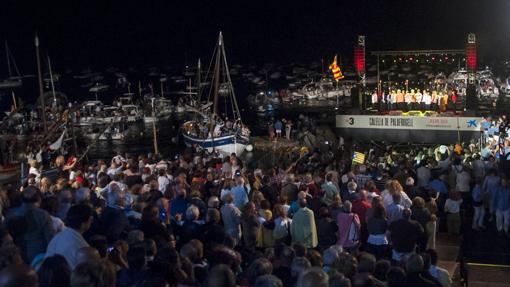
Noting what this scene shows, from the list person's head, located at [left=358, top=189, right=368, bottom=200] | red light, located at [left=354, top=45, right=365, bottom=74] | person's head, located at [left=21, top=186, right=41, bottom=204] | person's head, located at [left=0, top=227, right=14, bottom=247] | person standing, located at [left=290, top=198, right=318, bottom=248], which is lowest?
person standing, located at [left=290, top=198, right=318, bottom=248]

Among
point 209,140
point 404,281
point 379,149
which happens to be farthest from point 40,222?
point 209,140

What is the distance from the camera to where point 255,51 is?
119 metres

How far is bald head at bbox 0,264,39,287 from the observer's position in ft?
14.3

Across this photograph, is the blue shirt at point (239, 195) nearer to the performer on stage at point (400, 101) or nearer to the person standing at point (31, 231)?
the person standing at point (31, 231)

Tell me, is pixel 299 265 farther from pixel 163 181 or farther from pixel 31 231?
pixel 163 181

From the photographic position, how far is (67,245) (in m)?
6.08

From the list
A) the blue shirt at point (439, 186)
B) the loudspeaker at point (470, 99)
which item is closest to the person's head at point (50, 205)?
the blue shirt at point (439, 186)

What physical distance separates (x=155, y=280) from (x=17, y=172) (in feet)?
51.7

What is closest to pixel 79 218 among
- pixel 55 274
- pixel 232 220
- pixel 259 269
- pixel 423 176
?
pixel 55 274

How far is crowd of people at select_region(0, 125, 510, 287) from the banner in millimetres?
9175

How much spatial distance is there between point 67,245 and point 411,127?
19475 millimetres

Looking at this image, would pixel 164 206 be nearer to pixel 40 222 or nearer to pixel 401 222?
pixel 40 222

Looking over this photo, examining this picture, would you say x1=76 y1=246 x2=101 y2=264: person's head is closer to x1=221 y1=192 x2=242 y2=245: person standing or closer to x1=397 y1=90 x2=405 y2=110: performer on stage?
x1=221 y1=192 x2=242 y2=245: person standing

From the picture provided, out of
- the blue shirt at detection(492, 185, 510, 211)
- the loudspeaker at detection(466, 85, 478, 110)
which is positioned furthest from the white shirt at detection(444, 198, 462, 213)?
the loudspeaker at detection(466, 85, 478, 110)
